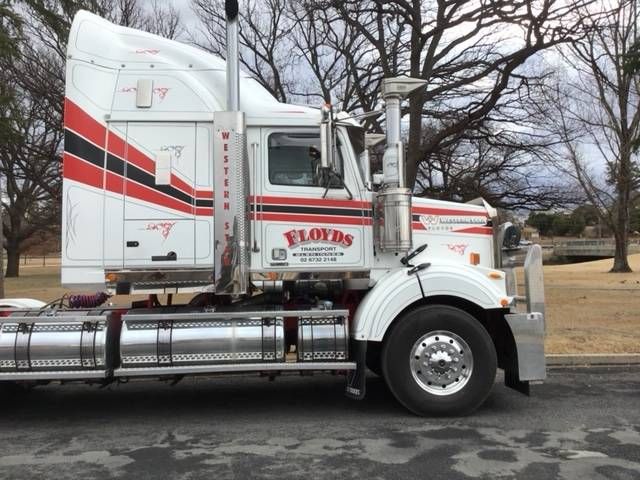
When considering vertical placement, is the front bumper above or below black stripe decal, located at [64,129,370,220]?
below

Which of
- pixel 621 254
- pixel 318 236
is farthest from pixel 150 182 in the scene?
pixel 621 254

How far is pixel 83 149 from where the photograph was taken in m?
5.89

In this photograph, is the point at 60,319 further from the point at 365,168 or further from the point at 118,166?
the point at 365,168

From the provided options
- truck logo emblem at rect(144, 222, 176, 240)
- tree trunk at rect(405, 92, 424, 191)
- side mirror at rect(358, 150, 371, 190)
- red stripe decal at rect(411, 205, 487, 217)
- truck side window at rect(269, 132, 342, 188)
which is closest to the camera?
truck logo emblem at rect(144, 222, 176, 240)

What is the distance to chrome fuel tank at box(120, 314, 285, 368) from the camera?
5734 millimetres

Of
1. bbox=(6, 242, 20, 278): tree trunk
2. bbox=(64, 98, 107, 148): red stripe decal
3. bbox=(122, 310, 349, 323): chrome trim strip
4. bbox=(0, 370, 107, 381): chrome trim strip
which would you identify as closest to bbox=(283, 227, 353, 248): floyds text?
bbox=(122, 310, 349, 323): chrome trim strip

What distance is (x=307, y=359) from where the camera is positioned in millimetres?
5895

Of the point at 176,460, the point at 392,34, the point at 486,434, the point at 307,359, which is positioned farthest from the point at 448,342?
the point at 392,34

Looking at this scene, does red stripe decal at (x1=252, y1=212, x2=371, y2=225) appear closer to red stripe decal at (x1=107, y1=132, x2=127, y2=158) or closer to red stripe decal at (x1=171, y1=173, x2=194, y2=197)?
red stripe decal at (x1=171, y1=173, x2=194, y2=197)

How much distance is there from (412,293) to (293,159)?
1.75 meters

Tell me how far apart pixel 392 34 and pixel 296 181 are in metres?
13.1

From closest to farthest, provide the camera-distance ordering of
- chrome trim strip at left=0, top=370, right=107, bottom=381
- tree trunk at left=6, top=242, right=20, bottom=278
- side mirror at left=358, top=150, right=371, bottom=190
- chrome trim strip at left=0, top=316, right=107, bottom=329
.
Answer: chrome trim strip at left=0, top=370, right=107, bottom=381 → chrome trim strip at left=0, top=316, right=107, bottom=329 → side mirror at left=358, top=150, right=371, bottom=190 → tree trunk at left=6, top=242, right=20, bottom=278

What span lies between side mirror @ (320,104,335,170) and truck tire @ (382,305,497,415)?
1661mm

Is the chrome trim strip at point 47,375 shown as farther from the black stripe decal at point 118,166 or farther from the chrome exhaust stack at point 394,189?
the chrome exhaust stack at point 394,189
